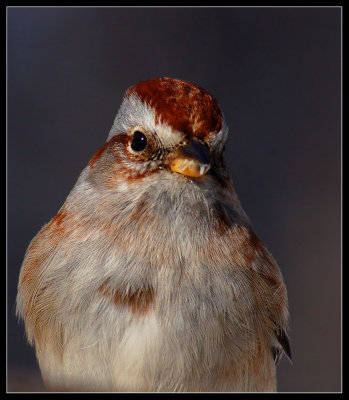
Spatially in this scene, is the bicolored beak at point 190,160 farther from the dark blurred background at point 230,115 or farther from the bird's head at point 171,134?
the dark blurred background at point 230,115

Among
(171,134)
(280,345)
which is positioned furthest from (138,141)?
(280,345)

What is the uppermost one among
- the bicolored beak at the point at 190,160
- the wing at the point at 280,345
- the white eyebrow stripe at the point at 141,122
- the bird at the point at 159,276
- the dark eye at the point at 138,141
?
the white eyebrow stripe at the point at 141,122

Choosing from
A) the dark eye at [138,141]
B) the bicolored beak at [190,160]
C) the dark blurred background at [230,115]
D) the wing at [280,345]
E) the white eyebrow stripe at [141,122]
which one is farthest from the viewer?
the dark blurred background at [230,115]

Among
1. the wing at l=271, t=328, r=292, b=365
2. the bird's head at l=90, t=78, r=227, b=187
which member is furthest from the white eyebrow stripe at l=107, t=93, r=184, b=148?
the wing at l=271, t=328, r=292, b=365

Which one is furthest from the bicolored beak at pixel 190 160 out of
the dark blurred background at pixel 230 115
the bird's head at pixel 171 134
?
the dark blurred background at pixel 230 115

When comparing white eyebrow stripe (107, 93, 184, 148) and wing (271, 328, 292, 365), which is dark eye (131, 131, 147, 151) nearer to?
white eyebrow stripe (107, 93, 184, 148)

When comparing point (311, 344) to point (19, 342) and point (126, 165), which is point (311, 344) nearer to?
point (19, 342)

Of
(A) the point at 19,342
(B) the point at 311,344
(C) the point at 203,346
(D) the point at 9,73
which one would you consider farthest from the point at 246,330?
(D) the point at 9,73
